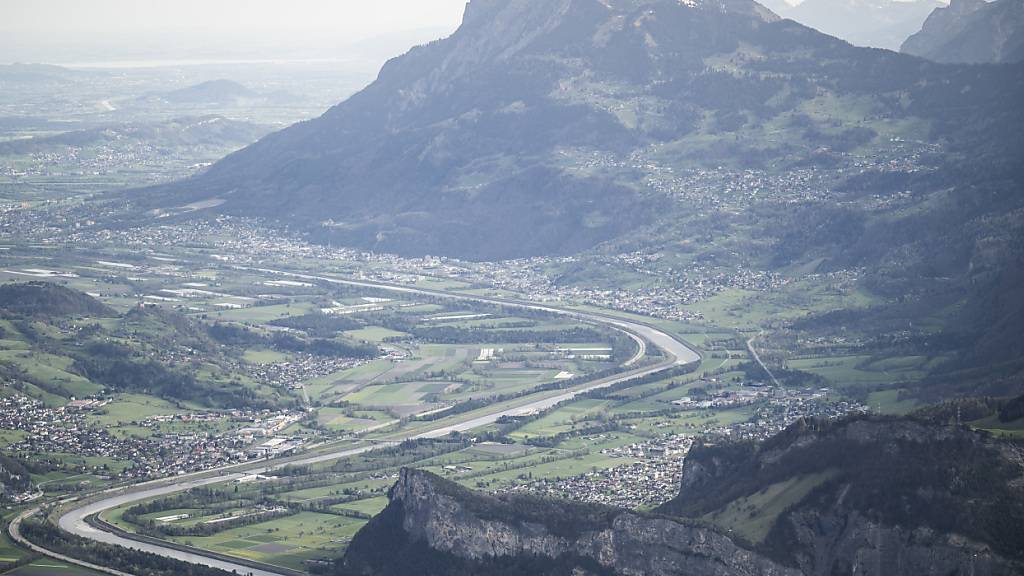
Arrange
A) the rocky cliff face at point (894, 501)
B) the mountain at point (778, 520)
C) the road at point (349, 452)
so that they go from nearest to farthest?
1. the rocky cliff face at point (894, 501)
2. the mountain at point (778, 520)
3. the road at point (349, 452)

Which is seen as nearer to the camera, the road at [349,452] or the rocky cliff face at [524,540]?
the rocky cliff face at [524,540]

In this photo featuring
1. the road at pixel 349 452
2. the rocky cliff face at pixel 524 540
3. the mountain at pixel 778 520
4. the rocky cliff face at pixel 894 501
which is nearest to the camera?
the rocky cliff face at pixel 894 501

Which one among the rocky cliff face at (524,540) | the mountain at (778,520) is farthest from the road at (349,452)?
the mountain at (778,520)

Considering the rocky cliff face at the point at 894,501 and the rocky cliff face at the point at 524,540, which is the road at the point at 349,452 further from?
the rocky cliff face at the point at 894,501

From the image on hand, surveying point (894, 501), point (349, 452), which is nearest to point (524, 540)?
point (894, 501)

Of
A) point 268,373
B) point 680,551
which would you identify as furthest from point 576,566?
point 268,373

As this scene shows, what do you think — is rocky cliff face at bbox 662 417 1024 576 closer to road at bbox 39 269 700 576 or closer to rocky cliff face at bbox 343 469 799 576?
rocky cliff face at bbox 343 469 799 576

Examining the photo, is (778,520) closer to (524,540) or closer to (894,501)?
(894,501)

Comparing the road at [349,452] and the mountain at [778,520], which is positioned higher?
the mountain at [778,520]
